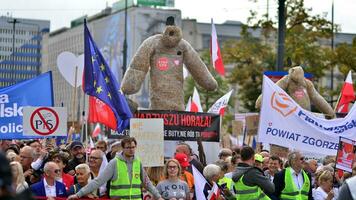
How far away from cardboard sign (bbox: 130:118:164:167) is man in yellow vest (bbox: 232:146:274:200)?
5.90 ft

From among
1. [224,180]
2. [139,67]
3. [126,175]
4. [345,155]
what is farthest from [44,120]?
[345,155]

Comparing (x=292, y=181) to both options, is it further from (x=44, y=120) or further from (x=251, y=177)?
(x=44, y=120)

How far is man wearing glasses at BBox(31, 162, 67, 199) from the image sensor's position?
31.6ft

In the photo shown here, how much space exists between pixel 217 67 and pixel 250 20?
17.3m

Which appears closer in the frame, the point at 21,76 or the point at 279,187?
the point at 279,187

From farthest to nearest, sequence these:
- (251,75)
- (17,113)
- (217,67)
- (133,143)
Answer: (251,75) → (217,67) → (17,113) → (133,143)

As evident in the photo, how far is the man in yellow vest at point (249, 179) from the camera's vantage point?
9734mm

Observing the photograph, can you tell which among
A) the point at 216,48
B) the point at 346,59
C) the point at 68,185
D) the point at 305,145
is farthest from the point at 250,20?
the point at 68,185

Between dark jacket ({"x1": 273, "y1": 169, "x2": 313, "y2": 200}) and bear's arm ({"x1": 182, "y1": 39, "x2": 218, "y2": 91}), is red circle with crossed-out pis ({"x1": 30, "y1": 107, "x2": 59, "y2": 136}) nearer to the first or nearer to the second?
bear's arm ({"x1": 182, "y1": 39, "x2": 218, "y2": 91})

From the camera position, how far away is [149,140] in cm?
1152

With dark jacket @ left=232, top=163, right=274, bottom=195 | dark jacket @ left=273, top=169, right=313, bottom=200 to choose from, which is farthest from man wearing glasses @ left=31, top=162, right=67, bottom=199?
dark jacket @ left=273, top=169, right=313, bottom=200

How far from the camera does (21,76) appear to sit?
2672 cm

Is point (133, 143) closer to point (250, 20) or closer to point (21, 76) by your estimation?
point (21, 76)

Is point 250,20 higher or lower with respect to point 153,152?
higher
